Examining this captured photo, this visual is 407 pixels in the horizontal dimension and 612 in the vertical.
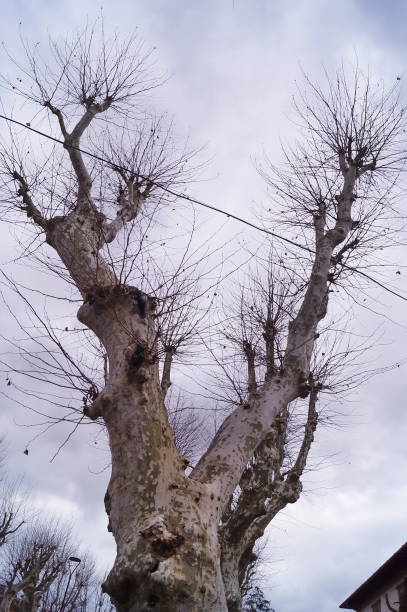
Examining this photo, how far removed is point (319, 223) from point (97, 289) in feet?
11.1

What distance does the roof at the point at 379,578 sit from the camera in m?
14.1

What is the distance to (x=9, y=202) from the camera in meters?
6.03

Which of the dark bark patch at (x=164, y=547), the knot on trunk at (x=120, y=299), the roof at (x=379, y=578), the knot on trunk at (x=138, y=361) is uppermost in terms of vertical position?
the roof at (x=379, y=578)

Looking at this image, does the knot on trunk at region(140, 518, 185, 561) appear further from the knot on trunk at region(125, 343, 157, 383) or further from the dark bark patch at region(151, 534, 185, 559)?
the knot on trunk at region(125, 343, 157, 383)

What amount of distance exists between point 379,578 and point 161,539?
→ 15026 mm

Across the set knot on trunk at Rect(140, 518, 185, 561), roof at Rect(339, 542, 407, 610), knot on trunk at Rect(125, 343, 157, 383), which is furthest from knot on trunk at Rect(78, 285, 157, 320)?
roof at Rect(339, 542, 407, 610)

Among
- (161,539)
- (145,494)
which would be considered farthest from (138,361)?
(161,539)

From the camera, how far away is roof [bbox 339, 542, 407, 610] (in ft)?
46.2

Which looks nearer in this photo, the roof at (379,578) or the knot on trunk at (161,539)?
the knot on trunk at (161,539)

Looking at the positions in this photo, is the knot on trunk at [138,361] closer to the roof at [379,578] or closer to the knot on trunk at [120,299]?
the knot on trunk at [120,299]

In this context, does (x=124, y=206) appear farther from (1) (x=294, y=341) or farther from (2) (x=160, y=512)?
(2) (x=160, y=512)

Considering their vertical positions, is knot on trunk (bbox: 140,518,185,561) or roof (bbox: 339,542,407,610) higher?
roof (bbox: 339,542,407,610)

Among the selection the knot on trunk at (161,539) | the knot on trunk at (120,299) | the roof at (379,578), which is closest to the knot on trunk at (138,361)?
the knot on trunk at (120,299)

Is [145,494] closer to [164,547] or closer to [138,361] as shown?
[164,547]
